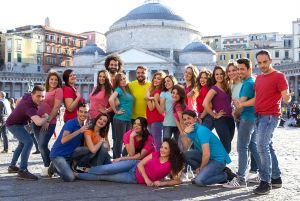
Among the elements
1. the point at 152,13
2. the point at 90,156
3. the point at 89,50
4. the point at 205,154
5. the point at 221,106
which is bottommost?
the point at 90,156

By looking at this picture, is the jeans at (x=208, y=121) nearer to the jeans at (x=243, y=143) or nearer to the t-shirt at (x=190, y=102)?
the t-shirt at (x=190, y=102)

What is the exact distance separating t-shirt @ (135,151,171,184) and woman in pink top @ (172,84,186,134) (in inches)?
41.4

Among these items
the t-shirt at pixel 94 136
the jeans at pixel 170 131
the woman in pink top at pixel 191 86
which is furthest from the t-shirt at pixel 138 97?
the t-shirt at pixel 94 136

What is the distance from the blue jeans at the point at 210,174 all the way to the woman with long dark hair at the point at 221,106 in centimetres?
75

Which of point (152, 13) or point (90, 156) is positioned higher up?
point (152, 13)

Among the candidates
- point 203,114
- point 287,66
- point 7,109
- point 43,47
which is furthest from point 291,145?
point 43,47

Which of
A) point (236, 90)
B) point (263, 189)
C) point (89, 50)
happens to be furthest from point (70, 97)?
point (89, 50)

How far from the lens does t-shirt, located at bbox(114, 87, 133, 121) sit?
26.9ft

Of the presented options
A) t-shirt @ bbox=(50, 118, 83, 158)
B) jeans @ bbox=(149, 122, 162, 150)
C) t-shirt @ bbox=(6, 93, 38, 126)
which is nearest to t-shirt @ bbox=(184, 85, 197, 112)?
jeans @ bbox=(149, 122, 162, 150)

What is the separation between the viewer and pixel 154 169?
21.9 feet

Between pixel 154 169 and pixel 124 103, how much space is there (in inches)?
76.2

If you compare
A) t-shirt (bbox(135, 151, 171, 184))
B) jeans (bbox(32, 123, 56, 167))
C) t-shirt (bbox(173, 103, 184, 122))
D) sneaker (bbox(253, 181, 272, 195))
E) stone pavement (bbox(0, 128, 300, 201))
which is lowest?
stone pavement (bbox(0, 128, 300, 201))

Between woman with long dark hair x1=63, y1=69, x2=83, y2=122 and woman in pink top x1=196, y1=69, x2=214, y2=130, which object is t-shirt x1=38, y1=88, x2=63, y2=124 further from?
woman in pink top x1=196, y1=69, x2=214, y2=130

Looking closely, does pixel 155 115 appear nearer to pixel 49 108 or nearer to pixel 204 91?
pixel 204 91
